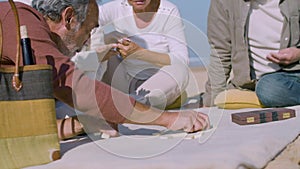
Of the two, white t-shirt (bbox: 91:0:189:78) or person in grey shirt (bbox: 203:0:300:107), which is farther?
white t-shirt (bbox: 91:0:189:78)

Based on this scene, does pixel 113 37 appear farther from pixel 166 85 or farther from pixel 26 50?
pixel 26 50

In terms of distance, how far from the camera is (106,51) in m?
2.55

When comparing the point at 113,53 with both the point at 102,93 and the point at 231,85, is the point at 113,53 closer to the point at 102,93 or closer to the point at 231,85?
the point at 231,85

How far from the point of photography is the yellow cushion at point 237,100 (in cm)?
256

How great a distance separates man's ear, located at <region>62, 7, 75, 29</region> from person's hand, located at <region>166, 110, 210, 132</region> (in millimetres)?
451

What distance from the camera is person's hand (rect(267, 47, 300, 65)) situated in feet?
8.39

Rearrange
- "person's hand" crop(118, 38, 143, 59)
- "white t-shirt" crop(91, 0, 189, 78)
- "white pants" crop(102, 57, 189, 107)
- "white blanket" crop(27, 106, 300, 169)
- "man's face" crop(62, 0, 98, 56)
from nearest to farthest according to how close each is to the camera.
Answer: "white blanket" crop(27, 106, 300, 169) < "man's face" crop(62, 0, 98, 56) < "person's hand" crop(118, 38, 143, 59) < "white pants" crop(102, 57, 189, 107) < "white t-shirt" crop(91, 0, 189, 78)

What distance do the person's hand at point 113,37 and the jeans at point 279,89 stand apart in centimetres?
70

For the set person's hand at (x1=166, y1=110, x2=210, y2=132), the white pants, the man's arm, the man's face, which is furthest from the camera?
the man's arm

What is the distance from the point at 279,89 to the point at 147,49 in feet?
2.21

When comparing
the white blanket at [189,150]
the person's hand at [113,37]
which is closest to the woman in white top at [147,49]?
the person's hand at [113,37]

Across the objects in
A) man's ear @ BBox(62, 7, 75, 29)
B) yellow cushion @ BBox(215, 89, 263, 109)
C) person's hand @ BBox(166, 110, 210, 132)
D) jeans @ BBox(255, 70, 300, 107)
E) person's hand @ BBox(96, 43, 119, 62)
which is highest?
man's ear @ BBox(62, 7, 75, 29)

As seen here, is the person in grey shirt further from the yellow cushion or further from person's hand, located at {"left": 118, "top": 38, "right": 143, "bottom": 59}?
person's hand, located at {"left": 118, "top": 38, "right": 143, "bottom": 59}

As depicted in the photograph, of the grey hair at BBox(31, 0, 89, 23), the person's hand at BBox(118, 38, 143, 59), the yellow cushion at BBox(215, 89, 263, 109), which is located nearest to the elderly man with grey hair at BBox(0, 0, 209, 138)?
the grey hair at BBox(31, 0, 89, 23)
